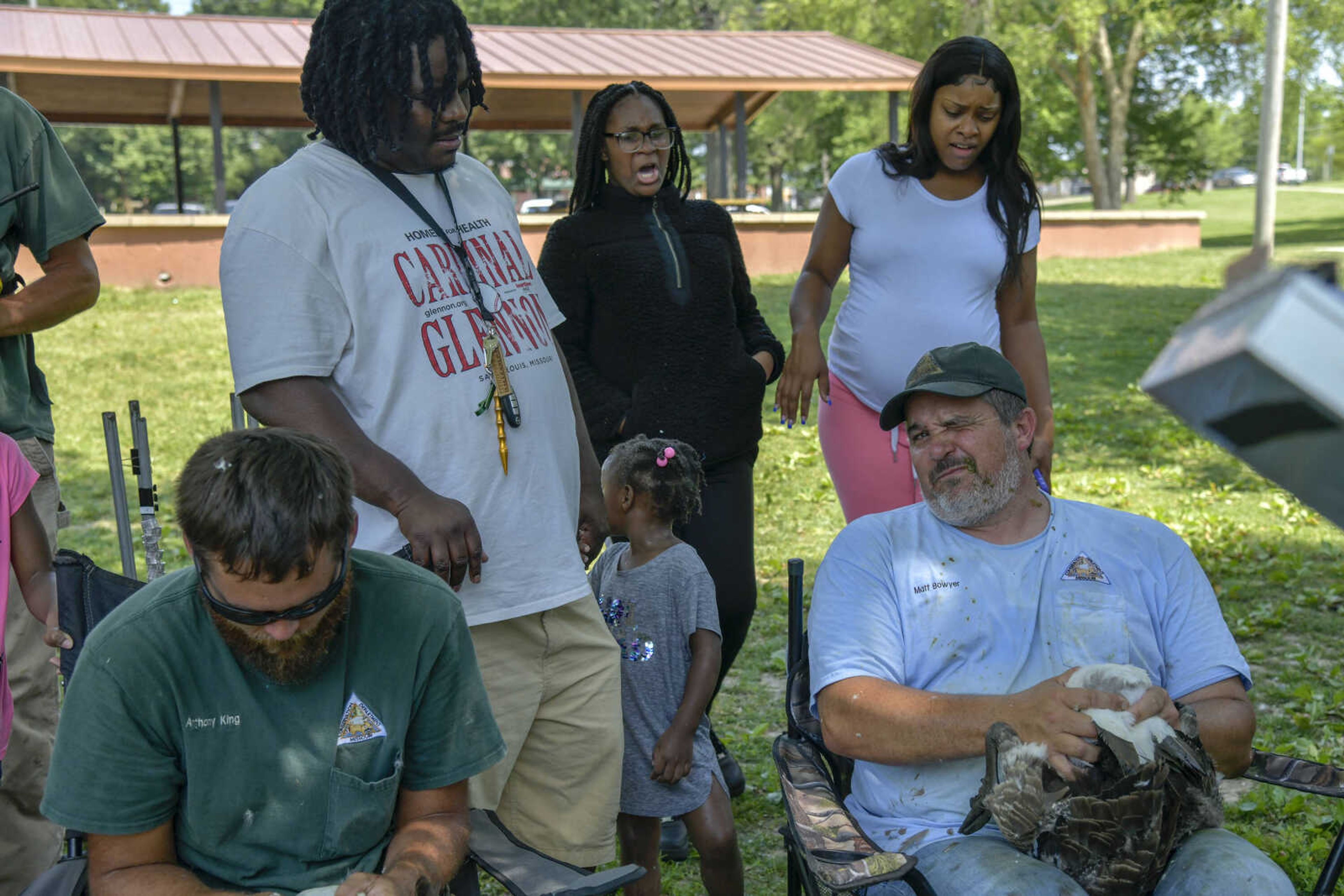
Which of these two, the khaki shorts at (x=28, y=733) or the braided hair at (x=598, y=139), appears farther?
the braided hair at (x=598, y=139)

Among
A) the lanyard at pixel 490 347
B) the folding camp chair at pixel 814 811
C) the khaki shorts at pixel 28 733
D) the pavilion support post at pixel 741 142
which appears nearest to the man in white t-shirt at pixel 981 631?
the folding camp chair at pixel 814 811

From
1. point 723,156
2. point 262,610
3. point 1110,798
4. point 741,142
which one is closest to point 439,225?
point 262,610

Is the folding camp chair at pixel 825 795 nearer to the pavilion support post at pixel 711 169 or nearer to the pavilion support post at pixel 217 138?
the pavilion support post at pixel 217 138

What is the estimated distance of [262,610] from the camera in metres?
2.05

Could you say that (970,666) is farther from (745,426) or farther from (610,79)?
(610,79)

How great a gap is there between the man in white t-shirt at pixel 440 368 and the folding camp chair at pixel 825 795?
42 cm

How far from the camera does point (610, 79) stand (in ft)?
59.0

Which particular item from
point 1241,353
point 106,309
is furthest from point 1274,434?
point 106,309

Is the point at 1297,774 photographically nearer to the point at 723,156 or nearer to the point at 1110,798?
the point at 1110,798

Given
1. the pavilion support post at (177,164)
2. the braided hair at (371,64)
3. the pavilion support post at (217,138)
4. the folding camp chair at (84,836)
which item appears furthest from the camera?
the pavilion support post at (177,164)

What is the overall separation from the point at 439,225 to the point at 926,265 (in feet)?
5.27

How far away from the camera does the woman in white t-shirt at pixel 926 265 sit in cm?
370

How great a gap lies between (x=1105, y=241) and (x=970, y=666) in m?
20.9

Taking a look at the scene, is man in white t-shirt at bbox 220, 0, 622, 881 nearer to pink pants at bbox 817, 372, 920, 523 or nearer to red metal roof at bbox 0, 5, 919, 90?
pink pants at bbox 817, 372, 920, 523
